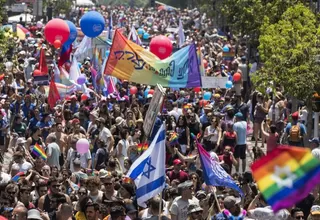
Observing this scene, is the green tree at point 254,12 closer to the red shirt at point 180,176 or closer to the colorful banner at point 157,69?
the colorful banner at point 157,69

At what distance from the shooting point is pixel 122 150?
17.9m

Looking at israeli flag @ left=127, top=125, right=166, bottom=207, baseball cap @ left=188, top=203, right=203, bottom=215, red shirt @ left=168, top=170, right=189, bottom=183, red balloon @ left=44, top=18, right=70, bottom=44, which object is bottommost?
red shirt @ left=168, top=170, right=189, bottom=183

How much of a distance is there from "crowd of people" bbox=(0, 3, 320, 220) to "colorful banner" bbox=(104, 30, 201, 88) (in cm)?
54

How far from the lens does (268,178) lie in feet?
22.5

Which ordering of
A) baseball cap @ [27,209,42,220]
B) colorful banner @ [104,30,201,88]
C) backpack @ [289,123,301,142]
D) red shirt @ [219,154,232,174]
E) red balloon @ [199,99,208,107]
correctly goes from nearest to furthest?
baseball cap @ [27,209,42,220]
red shirt @ [219,154,232,174]
backpack @ [289,123,301,142]
colorful banner @ [104,30,201,88]
red balloon @ [199,99,208,107]

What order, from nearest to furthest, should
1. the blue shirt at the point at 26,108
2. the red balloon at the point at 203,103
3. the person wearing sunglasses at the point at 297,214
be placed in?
the person wearing sunglasses at the point at 297,214, the blue shirt at the point at 26,108, the red balloon at the point at 203,103

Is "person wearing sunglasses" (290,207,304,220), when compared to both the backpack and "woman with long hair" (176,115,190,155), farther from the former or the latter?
the backpack

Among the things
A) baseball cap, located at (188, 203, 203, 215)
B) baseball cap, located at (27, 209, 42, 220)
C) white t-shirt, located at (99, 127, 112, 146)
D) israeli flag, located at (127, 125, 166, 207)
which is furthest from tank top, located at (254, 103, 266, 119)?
baseball cap, located at (27, 209, 42, 220)

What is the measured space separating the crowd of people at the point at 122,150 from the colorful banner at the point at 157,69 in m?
0.54

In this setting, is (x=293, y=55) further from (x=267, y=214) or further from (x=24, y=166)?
(x=267, y=214)

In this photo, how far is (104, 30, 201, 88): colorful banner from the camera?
21984 millimetres

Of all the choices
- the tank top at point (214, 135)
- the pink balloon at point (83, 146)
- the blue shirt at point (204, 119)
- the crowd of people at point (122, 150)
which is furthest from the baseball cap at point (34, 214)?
the blue shirt at point (204, 119)

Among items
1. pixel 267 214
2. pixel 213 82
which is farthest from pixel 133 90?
pixel 267 214

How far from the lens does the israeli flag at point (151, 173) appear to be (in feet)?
40.4
